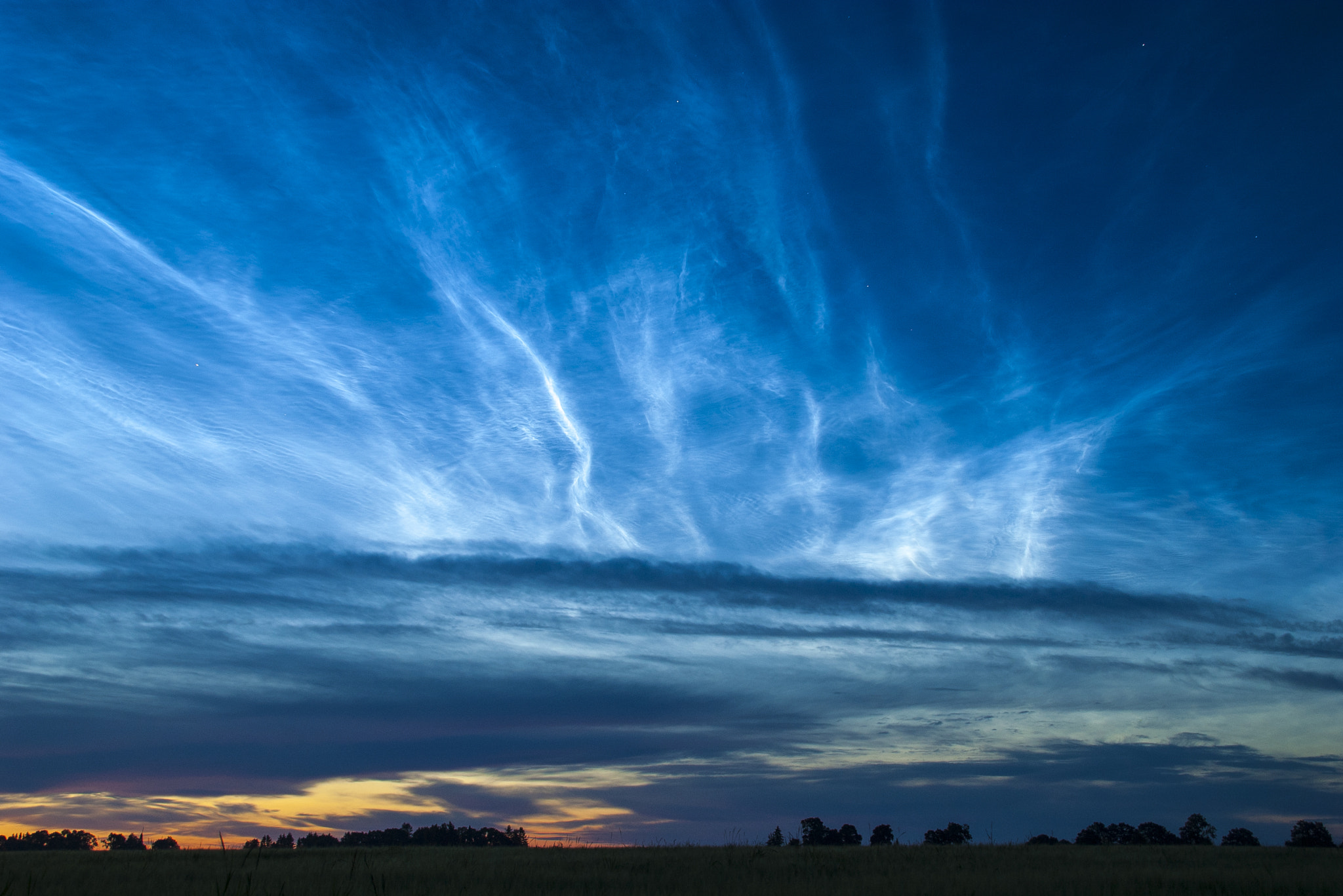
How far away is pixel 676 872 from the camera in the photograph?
20812mm

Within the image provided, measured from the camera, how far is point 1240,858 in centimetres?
2894

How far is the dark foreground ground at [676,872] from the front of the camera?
16.7 meters

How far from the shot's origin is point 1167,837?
60.1 m

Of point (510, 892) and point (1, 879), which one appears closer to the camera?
point (510, 892)

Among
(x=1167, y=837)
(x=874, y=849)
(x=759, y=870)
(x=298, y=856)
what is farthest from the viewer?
(x=1167, y=837)

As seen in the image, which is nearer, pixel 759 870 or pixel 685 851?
pixel 759 870

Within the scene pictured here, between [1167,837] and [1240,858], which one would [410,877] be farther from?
[1167,837]

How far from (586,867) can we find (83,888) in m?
12.6

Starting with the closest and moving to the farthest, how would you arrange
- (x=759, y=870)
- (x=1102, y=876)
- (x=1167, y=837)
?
(x=1102, y=876) < (x=759, y=870) < (x=1167, y=837)

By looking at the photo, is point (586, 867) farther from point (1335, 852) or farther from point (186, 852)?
point (1335, 852)

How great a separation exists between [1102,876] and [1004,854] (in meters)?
10.6

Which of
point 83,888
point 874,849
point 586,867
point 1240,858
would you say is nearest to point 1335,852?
point 1240,858

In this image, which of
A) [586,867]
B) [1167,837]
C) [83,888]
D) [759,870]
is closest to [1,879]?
→ [83,888]

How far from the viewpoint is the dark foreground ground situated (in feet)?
54.6
